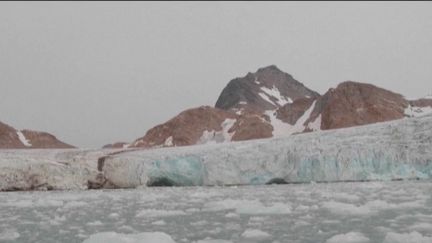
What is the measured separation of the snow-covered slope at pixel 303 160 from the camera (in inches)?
975

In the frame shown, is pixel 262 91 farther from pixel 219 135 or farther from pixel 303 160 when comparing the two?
pixel 303 160

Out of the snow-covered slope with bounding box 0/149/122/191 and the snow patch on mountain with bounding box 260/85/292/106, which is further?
the snow patch on mountain with bounding box 260/85/292/106

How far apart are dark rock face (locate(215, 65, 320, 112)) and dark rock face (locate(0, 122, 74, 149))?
45940mm

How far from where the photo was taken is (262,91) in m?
132

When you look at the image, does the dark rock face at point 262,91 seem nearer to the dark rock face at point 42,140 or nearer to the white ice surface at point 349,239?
the dark rock face at point 42,140

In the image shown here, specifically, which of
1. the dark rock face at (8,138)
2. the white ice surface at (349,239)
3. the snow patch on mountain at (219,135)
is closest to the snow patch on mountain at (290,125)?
the snow patch on mountain at (219,135)

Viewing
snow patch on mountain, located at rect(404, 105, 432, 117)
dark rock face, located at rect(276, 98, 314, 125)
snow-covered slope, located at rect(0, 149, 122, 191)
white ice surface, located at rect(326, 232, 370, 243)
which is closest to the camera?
white ice surface, located at rect(326, 232, 370, 243)

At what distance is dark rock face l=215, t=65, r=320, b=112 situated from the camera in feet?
413

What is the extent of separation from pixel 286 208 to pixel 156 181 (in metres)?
19.6

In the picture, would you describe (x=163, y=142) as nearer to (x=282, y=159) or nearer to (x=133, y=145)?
(x=133, y=145)

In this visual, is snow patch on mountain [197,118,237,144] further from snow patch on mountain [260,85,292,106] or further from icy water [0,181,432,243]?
icy water [0,181,432,243]

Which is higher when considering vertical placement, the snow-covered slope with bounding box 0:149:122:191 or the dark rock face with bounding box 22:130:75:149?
the dark rock face with bounding box 22:130:75:149

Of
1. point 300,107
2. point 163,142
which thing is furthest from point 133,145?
point 300,107

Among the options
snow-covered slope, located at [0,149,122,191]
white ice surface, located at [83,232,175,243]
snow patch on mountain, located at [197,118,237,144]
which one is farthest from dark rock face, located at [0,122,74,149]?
white ice surface, located at [83,232,175,243]
